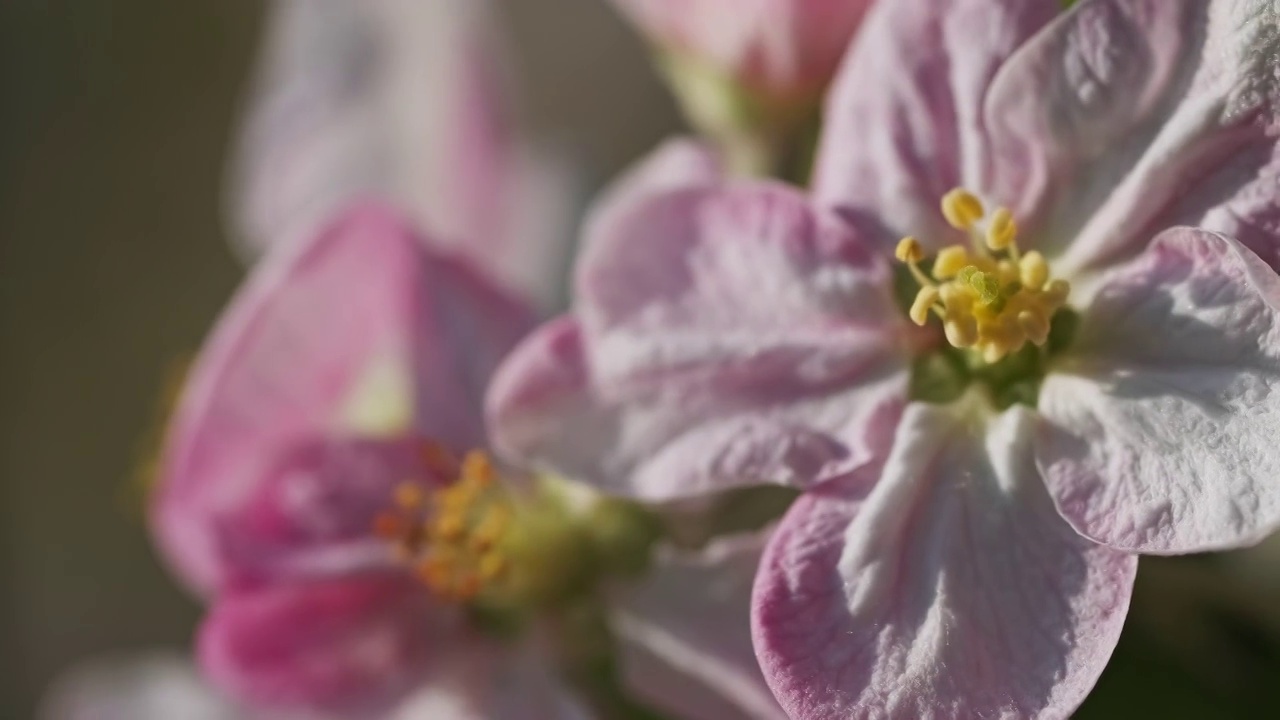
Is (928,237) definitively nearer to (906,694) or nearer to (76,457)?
(906,694)

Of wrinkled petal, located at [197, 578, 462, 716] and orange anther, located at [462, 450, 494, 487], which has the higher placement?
orange anther, located at [462, 450, 494, 487]

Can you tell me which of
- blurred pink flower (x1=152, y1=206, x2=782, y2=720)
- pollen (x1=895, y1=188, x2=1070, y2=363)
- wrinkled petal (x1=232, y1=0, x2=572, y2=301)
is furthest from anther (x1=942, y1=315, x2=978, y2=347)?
wrinkled petal (x1=232, y1=0, x2=572, y2=301)

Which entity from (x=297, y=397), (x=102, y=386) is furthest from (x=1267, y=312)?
(x=102, y=386)

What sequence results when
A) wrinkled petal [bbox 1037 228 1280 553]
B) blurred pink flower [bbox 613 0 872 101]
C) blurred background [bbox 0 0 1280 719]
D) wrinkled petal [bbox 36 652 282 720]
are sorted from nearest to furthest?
1. wrinkled petal [bbox 1037 228 1280 553]
2. blurred pink flower [bbox 613 0 872 101]
3. wrinkled petal [bbox 36 652 282 720]
4. blurred background [bbox 0 0 1280 719]

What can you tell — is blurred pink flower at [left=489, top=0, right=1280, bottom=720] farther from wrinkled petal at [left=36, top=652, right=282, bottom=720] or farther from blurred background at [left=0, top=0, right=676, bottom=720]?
blurred background at [left=0, top=0, right=676, bottom=720]

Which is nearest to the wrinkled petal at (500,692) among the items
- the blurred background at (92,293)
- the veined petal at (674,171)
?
the veined petal at (674,171)

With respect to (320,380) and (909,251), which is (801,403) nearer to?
(909,251)
